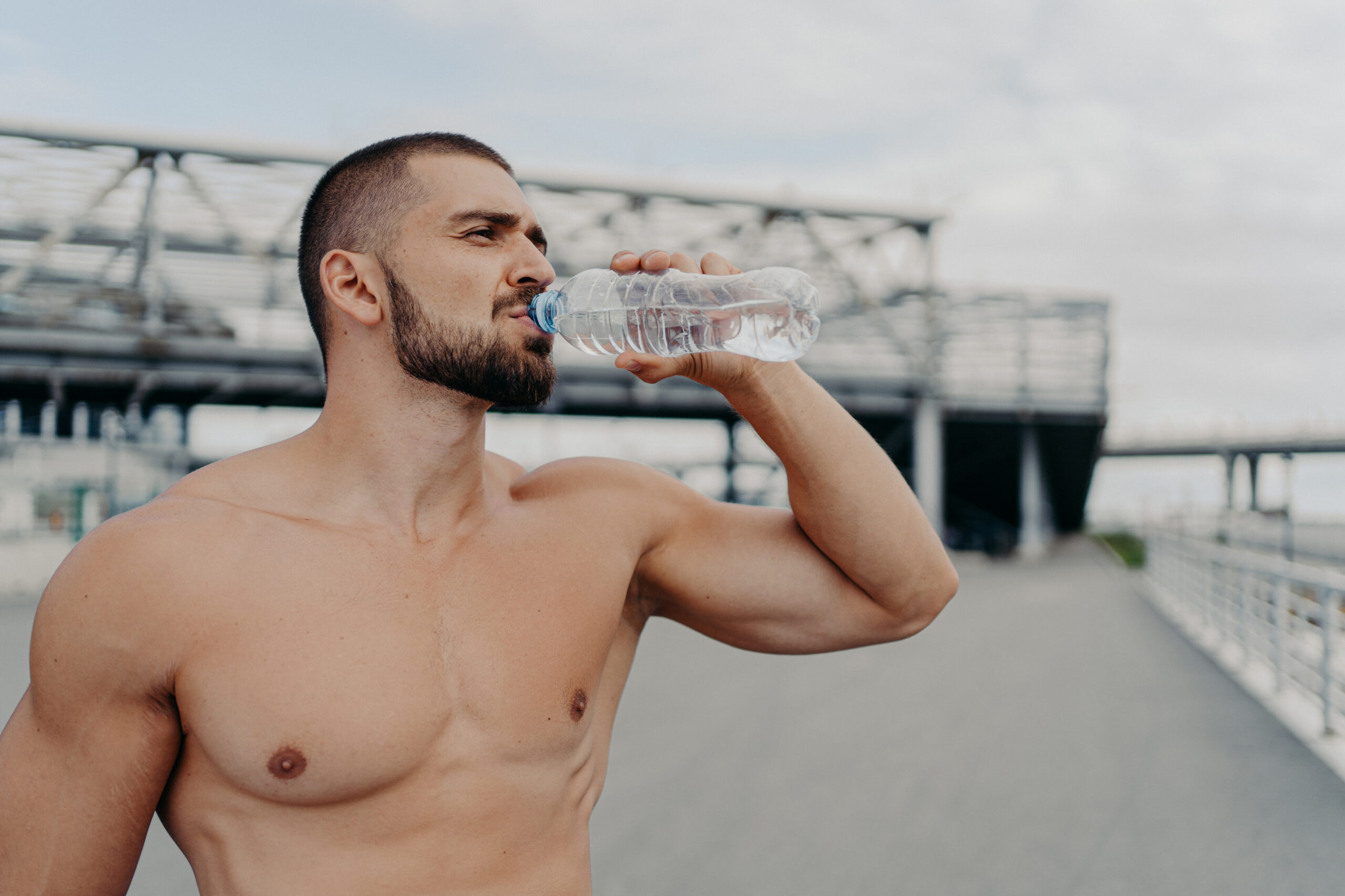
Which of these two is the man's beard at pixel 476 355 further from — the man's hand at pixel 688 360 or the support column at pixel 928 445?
the support column at pixel 928 445

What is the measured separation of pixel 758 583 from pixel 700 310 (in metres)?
0.46

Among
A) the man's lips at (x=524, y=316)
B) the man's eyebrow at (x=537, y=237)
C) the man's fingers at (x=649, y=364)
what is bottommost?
the man's fingers at (x=649, y=364)

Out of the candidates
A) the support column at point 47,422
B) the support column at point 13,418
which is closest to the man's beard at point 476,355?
the support column at point 47,422

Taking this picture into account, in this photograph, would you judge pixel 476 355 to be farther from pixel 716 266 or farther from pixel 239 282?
pixel 239 282

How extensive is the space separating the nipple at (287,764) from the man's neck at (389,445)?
350 mm

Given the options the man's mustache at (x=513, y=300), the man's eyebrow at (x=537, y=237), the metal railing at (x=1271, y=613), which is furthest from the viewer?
the metal railing at (x=1271, y=613)

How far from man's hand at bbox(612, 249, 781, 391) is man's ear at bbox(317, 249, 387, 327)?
14.7 inches

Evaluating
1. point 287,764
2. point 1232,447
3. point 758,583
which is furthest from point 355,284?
point 1232,447

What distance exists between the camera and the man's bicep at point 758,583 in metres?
1.67

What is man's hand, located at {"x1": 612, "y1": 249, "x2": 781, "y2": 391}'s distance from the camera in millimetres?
1350

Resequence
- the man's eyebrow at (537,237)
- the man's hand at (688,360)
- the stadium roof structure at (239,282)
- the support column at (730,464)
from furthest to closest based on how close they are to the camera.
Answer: the support column at (730,464), the stadium roof structure at (239,282), the man's eyebrow at (537,237), the man's hand at (688,360)

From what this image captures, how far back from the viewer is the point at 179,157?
622 inches

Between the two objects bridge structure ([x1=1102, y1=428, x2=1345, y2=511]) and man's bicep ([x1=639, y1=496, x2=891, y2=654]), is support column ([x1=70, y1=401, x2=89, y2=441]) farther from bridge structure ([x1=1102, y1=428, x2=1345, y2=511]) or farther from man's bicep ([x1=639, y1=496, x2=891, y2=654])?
bridge structure ([x1=1102, y1=428, x2=1345, y2=511])

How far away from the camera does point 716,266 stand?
54.7 inches
